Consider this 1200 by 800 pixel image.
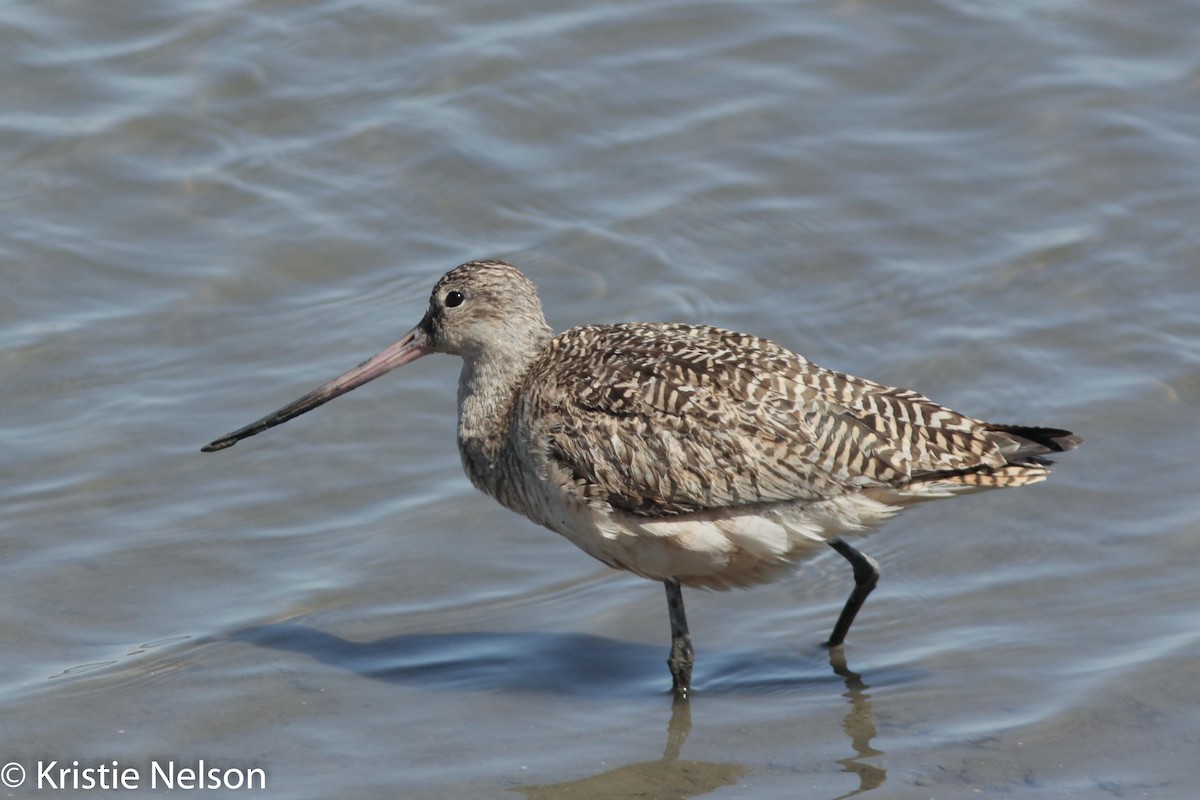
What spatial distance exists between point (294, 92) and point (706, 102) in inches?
96.0

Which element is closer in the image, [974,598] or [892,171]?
[974,598]

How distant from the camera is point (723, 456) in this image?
632cm

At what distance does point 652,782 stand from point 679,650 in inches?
27.2

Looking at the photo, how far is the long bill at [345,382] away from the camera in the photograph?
24.1ft

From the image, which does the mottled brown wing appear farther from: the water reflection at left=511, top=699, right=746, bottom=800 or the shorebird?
the water reflection at left=511, top=699, right=746, bottom=800

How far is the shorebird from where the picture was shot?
6258 mm

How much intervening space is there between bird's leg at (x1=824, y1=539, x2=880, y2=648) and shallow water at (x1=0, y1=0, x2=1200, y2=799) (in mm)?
128

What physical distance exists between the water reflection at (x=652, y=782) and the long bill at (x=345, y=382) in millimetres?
2096

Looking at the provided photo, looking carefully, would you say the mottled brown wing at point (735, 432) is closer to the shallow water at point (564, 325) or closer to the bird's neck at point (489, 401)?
the bird's neck at point (489, 401)

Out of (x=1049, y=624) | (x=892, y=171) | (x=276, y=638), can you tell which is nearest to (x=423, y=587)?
(x=276, y=638)

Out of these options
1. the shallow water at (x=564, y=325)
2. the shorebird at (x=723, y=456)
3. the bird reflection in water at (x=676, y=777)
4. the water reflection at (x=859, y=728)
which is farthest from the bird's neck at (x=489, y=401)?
the water reflection at (x=859, y=728)

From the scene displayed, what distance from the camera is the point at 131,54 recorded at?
432 inches

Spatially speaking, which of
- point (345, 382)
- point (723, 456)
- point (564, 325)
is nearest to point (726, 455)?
point (723, 456)

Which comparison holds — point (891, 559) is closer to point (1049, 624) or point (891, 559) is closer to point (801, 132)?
point (1049, 624)
